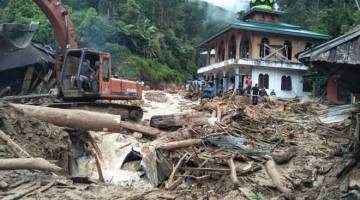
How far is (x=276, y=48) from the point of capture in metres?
36.7

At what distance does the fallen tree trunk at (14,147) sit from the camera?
9.20 m

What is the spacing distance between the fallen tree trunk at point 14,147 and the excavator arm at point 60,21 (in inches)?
337

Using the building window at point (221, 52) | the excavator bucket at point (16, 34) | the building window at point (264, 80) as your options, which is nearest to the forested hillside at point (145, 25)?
Result: the building window at point (221, 52)

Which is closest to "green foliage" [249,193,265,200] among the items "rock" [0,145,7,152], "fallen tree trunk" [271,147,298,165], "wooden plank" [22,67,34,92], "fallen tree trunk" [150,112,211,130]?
"fallen tree trunk" [271,147,298,165]

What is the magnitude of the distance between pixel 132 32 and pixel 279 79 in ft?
49.1

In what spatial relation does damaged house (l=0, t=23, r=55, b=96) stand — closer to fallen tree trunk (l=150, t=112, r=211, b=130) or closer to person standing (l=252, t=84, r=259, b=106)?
fallen tree trunk (l=150, t=112, r=211, b=130)

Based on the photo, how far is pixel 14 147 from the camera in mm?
9258

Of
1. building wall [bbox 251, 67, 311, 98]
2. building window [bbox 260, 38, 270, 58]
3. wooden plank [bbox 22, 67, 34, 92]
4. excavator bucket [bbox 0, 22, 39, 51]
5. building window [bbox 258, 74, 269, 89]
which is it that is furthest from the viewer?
building window [bbox 260, 38, 270, 58]

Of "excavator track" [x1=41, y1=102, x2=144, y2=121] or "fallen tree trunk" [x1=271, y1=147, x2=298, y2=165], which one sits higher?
"excavator track" [x1=41, y1=102, x2=144, y2=121]

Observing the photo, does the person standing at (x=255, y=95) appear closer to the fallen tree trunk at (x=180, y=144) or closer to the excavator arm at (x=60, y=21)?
the excavator arm at (x=60, y=21)

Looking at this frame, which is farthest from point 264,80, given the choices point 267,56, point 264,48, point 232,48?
point 232,48

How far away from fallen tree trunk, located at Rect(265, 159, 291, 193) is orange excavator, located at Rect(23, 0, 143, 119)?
797 centimetres

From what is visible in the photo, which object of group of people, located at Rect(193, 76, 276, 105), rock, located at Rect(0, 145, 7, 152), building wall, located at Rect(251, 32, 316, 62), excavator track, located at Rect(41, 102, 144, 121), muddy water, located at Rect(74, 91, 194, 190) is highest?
building wall, located at Rect(251, 32, 316, 62)

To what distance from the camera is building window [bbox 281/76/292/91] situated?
36.3 m
